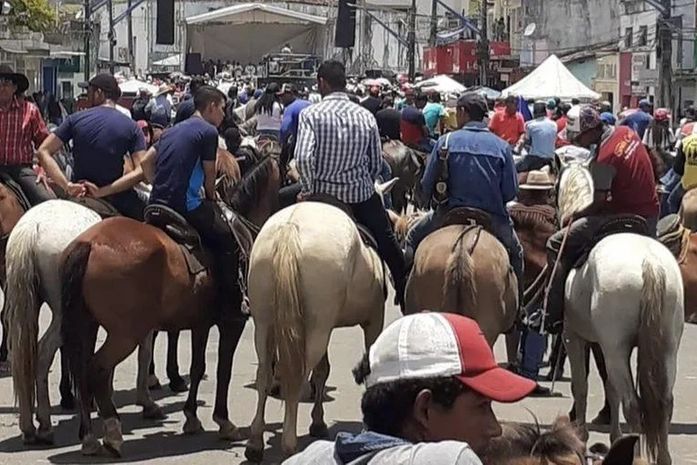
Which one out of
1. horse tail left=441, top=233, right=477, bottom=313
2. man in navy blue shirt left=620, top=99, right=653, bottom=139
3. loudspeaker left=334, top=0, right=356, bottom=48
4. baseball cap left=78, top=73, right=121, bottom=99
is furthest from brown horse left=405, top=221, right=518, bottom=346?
loudspeaker left=334, top=0, right=356, bottom=48

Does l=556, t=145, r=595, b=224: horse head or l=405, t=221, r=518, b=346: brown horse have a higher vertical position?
l=556, t=145, r=595, b=224: horse head

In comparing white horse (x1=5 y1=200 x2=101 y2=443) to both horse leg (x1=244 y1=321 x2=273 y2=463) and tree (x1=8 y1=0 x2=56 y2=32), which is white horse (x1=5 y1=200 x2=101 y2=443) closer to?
horse leg (x1=244 y1=321 x2=273 y2=463)

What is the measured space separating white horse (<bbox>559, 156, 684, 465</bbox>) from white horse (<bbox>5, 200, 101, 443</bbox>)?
3.48 meters

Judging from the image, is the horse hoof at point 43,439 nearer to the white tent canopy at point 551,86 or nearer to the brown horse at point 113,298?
the brown horse at point 113,298

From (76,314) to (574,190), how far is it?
12.0ft

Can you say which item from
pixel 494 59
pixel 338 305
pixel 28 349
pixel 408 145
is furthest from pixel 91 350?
pixel 494 59

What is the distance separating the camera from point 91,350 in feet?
31.4

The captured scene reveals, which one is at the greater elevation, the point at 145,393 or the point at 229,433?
the point at 145,393

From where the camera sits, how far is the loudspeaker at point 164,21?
66000 millimetres

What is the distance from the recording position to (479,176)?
398 inches

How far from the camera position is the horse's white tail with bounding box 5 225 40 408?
31.4 feet

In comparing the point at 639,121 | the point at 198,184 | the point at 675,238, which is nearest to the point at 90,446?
the point at 198,184

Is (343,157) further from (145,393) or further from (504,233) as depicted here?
(145,393)

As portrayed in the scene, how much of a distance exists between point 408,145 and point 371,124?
1163 centimetres
